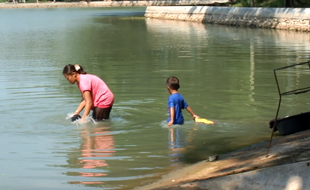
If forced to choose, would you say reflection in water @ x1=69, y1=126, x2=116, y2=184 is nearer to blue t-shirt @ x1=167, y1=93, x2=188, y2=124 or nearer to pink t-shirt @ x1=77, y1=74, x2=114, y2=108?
pink t-shirt @ x1=77, y1=74, x2=114, y2=108

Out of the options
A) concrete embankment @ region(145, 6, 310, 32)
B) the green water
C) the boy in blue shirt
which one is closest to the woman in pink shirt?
the green water

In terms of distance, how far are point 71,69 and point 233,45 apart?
1627 cm

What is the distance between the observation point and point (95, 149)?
905cm

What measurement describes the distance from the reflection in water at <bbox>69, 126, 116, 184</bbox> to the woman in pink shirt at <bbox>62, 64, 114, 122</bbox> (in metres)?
0.34

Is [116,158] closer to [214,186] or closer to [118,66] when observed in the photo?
[214,186]

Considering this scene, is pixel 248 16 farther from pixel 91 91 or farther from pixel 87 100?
pixel 87 100

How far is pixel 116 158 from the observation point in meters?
8.51

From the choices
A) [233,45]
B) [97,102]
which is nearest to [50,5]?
[233,45]

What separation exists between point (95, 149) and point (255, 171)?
3.67m

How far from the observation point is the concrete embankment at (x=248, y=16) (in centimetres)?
3161

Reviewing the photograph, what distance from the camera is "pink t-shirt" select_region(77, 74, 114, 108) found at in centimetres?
991

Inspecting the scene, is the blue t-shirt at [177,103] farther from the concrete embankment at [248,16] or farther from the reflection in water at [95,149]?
the concrete embankment at [248,16]

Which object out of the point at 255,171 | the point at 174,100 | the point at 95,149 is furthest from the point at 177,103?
the point at 255,171

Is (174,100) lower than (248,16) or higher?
higher
